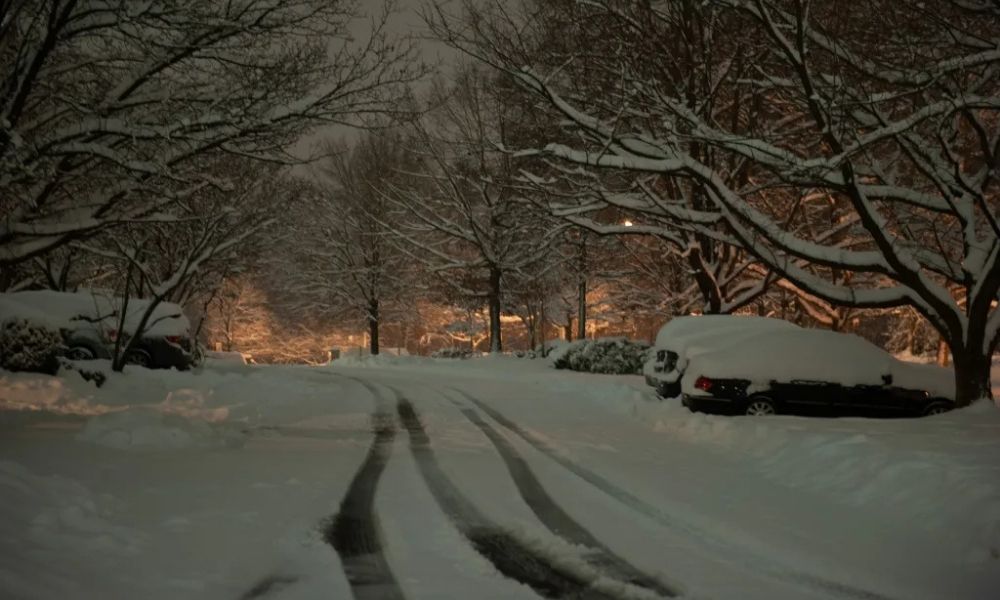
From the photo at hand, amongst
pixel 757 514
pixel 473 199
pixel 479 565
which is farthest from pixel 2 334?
pixel 473 199

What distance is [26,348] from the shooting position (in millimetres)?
12812

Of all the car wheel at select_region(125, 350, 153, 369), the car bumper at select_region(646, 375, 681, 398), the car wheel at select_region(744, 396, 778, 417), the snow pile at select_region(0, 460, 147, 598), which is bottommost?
the snow pile at select_region(0, 460, 147, 598)

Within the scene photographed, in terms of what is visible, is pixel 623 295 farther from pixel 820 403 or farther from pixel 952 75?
pixel 952 75

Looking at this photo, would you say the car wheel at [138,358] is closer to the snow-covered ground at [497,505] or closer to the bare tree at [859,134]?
the snow-covered ground at [497,505]

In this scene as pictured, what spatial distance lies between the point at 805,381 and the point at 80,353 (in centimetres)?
1460

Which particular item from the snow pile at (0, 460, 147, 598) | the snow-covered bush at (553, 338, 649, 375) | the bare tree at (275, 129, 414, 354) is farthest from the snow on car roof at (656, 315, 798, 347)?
the bare tree at (275, 129, 414, 354)

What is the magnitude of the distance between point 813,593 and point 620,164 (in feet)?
24.9

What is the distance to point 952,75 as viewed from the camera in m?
9.09

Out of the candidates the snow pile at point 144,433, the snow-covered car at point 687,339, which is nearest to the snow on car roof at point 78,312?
the snow pile at point 144,433

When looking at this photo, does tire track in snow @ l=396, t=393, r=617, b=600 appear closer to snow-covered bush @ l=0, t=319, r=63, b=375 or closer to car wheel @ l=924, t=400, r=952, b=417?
car wheel @ l=924, t=400, r=952, b=417

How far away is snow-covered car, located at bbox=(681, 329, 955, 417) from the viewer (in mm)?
11391

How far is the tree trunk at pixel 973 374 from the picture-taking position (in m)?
10.6

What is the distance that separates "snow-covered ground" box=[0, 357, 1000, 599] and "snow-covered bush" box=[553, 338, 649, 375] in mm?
11318

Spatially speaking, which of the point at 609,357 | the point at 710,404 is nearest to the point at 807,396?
the point at 710,404
